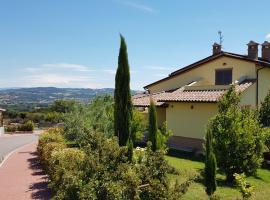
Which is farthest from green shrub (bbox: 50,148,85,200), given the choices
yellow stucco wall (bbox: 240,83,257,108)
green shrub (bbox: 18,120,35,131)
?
green shrub (bbox: 18,120,35,131)

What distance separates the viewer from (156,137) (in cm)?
1738

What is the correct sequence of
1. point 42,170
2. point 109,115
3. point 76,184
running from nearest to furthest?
1. point 76,184
2. point 42,170
3. point 109,115

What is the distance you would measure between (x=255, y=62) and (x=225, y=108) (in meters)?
9.79

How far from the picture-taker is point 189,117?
23.4m

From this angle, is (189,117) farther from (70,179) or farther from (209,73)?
(70,179)

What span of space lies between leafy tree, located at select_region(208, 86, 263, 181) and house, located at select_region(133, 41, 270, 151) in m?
6.28

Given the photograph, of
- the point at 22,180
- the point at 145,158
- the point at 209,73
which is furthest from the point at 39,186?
the point at 209,73

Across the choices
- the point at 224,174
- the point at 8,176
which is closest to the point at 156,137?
the point at 224,174

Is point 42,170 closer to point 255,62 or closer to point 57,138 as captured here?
point 57,138

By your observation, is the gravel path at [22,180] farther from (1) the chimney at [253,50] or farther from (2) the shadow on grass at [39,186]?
(1) the chimney at [253,50]

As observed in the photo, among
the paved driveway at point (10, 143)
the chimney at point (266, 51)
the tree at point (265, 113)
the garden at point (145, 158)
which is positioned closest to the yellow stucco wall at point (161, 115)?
the garden at point (145, 158)

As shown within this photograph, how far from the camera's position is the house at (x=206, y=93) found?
2244 centimetres

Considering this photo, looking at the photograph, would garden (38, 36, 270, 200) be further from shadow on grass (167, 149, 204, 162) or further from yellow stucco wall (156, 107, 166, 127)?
yellow stucco wall (156, 107, 166, 127)

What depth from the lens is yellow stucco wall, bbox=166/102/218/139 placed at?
22344 millimetres
